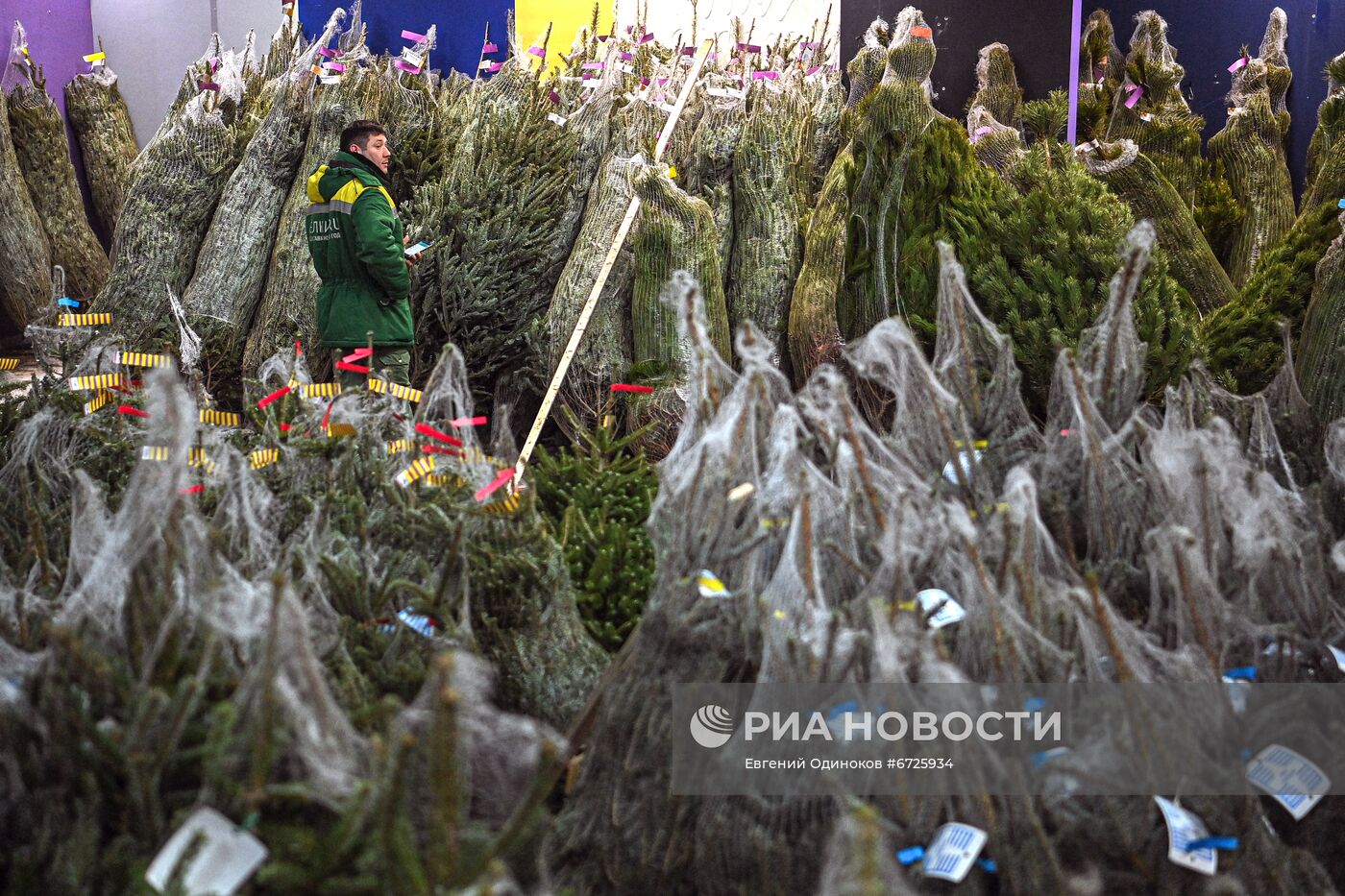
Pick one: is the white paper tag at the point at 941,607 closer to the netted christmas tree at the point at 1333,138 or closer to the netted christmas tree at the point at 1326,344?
the netted christmas tree at the point at 1326,344

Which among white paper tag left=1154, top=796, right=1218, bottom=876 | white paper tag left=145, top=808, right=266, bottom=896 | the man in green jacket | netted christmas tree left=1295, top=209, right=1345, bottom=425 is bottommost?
white paper tag left=145, top=808, right=266, bottom=896

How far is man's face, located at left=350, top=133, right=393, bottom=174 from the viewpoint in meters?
4.30

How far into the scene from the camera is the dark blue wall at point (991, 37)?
4727mm

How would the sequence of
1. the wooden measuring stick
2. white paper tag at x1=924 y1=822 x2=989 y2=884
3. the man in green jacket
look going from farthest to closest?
the man in green jacket → the wooden measuring stick → white paper tag at x1=924 y1=822 x2=989 y2=884

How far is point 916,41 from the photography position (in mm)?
3949

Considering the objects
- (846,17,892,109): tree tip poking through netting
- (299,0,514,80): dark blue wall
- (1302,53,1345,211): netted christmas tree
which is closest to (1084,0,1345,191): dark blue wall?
(1302,53,1345,211): netted christmas tree

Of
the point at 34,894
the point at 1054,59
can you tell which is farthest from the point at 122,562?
the point at 1054,59

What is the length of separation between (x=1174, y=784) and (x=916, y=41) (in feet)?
10.2

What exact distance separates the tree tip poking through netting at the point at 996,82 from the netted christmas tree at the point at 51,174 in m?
5.08

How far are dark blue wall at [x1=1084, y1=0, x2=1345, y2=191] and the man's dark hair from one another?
152 inches

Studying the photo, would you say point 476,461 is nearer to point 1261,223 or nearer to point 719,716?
point 719,716

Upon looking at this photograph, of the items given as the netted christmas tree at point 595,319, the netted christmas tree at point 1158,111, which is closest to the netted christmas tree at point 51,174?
the netted christmas tree at point 595,319

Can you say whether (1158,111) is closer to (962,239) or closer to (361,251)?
(962,239)

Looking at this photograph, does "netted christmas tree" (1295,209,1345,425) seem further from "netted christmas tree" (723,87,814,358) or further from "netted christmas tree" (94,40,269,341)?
"netted christmas tree" (94,40,269,341)
